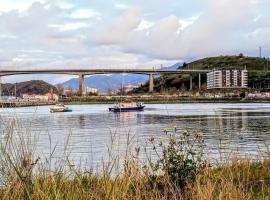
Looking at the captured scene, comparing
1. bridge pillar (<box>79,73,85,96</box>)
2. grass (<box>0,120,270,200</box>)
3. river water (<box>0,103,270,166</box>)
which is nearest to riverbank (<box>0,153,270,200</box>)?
grass (<box>0,120,270,200</box>)

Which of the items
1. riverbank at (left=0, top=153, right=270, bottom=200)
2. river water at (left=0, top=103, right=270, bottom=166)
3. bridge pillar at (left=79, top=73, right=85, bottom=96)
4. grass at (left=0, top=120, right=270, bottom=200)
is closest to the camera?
riverbank at (left=0, top=153, right=270, bottom=200)

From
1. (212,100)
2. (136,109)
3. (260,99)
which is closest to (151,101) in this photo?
(212,100)

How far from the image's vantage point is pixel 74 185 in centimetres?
882

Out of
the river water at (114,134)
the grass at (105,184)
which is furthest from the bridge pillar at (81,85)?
the grass at (105,184)

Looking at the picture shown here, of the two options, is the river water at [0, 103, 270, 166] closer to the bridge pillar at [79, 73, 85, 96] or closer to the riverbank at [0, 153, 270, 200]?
the riverbank at [0, 153, 270, 200]

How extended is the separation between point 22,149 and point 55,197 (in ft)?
3.42

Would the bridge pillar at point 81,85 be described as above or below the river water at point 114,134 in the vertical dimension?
above

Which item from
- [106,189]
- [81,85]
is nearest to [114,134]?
[106,189]

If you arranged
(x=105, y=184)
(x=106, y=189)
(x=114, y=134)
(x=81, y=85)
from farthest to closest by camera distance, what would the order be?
(x=81, y=85) < (x=114, y=134) < (x=105, y=184) < (x=106, y=189)

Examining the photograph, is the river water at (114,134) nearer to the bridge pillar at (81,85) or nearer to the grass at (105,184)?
the grass at (105,184)

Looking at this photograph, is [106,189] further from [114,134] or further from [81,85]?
[81,85]

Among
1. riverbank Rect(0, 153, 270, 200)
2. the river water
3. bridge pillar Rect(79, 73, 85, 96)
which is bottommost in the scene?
the river water

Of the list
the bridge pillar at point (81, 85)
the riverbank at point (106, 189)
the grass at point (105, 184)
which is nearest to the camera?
the riverbank at point (106, 189)

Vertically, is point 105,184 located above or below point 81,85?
below
